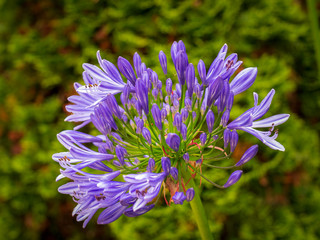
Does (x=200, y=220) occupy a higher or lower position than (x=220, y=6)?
lower

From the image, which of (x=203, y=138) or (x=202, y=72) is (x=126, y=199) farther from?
(x=202, y=72)

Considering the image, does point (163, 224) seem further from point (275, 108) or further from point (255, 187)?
point (275, 108)

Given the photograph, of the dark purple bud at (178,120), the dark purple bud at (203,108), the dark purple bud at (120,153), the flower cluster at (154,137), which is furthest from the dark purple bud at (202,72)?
the dark purple bud at (120,153)

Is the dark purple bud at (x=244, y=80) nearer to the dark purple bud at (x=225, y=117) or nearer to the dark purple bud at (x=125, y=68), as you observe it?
the dark purple bud at (x=225, y=117)

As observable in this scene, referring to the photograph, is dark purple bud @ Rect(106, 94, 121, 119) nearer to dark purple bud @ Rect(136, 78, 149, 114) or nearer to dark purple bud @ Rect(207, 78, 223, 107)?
dark purple bud @ Rect(136, 78, 149, 114)

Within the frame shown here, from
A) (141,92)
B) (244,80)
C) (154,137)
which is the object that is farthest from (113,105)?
(244,80)

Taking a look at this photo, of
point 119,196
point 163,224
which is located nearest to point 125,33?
point 163,224
